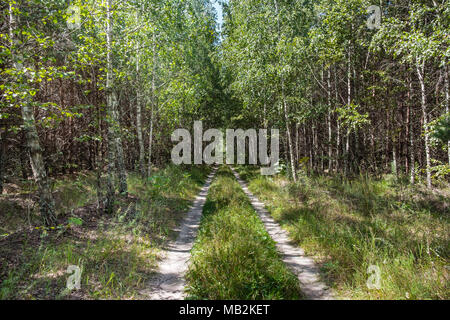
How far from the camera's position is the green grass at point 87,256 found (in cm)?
357

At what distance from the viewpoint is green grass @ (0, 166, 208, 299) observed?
11.7 ft

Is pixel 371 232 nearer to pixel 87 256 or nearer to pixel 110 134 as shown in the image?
pixel 87 256

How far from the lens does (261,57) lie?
454 inches

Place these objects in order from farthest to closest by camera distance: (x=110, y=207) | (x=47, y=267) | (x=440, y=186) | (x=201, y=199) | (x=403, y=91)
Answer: (x=403, y=91) → (x=201, y=199) → (x=440, y=186) → (x=110, y=207) → (x=47, y=267)

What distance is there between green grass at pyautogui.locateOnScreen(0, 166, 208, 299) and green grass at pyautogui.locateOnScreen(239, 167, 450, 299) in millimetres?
3632

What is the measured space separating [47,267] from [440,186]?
13040mm

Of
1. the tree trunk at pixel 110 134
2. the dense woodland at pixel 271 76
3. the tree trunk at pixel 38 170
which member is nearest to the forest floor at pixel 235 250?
the tree trunk at pixel 38 170

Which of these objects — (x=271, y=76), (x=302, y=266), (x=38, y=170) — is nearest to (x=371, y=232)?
(x=302, y=266)

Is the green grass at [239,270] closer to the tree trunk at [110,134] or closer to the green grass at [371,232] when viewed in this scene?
the green grass at [371,232]

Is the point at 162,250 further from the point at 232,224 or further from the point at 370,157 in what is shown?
the point at 370,157

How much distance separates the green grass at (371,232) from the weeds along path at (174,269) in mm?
2724

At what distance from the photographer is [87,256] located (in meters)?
4.46

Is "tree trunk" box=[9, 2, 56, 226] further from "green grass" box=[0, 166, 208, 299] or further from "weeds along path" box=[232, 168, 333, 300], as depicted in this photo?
"weeds along path" box=[232, 168, 333, 300]

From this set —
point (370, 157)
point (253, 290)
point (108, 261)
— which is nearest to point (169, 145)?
point (370, 157)
